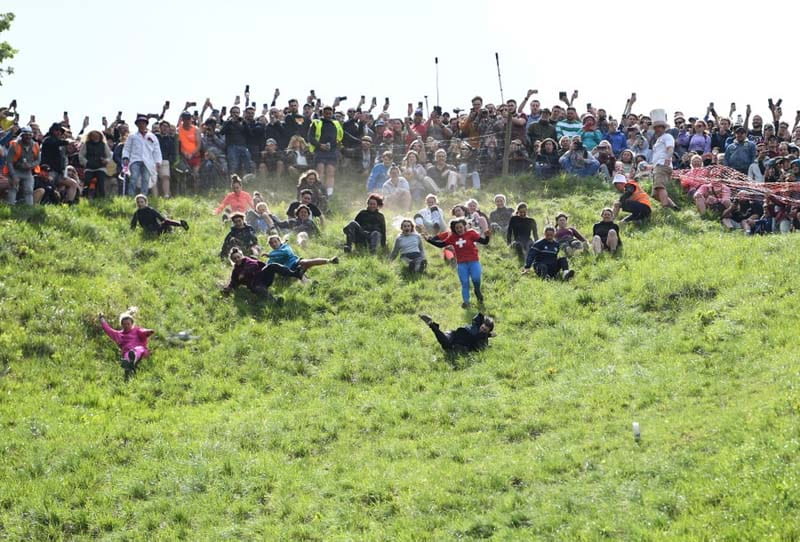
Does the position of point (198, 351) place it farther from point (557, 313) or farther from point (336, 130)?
point (336, 130)

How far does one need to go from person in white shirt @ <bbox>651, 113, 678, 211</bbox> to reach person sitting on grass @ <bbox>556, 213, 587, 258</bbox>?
3.65 m

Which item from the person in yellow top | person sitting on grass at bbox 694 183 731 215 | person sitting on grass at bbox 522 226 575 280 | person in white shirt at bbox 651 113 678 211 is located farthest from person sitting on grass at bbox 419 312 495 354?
the person in yellow top

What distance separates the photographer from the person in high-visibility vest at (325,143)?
27094 mm

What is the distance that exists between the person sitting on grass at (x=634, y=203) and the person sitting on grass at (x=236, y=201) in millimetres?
8802

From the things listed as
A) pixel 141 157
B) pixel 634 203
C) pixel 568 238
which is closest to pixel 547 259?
pixel 568 238

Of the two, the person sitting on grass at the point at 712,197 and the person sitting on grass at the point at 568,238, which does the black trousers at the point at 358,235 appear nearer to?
the person sitting on grass at the point at 568,238

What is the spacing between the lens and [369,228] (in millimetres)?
23172

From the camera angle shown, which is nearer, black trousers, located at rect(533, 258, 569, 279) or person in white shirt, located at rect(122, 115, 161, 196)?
black trousers, located at rect(533, 258, 569, 279)

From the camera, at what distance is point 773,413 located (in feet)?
43.2

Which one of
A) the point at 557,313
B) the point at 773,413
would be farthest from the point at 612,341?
the point at 773,413

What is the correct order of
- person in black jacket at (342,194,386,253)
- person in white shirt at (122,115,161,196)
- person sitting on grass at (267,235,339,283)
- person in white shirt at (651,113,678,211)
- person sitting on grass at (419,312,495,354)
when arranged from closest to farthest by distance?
person sitting on grass at (419,312,495,354) → person sitting on grass at (267,235,339,283) → person in black jacket at (342,194,386,253) → person in white shirt at (122,115,161,196) → person in white shirt at (651,113,678,211)

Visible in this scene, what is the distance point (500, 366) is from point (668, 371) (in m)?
2.83

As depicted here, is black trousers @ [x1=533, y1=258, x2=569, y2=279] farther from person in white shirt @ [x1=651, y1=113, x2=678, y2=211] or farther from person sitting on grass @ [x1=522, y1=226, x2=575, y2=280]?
person in white shirt @ [x1=651, y1=113, x2=678, y2=211]

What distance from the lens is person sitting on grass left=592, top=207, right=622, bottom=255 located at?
22078 mm
